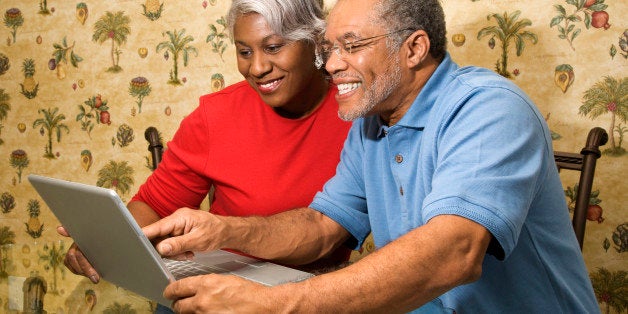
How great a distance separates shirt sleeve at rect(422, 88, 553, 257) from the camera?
915 mm

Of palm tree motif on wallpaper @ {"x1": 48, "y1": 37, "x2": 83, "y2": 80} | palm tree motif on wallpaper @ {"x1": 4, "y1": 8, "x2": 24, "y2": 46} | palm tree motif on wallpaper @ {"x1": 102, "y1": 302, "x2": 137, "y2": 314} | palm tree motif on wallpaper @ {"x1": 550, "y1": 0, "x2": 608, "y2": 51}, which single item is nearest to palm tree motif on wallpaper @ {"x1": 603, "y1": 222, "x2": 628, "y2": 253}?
palm tree motif on wallpaper @ {"x1": 550, "y1": 0, "x2": 608, "y2": 51}

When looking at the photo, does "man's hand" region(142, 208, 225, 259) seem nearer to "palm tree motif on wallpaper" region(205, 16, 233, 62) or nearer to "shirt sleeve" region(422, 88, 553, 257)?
"shirt sleeve" region(422, 88, 553, 257)

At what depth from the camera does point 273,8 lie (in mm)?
1546

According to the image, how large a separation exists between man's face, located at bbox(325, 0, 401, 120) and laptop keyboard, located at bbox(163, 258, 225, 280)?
403 millimetres

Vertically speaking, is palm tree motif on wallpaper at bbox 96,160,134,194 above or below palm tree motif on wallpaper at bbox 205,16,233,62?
below

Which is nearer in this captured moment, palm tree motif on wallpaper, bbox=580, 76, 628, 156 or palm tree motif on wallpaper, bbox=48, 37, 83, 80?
palm tree motif on wallpaper, bbox=580, 76, 628, 156

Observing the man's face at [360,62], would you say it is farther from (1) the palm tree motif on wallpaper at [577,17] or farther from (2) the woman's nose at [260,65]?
(1) the palm tree motif on wallpaper at [577,17]

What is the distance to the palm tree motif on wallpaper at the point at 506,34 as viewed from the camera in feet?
6.26

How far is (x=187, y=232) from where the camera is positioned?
4.26ft

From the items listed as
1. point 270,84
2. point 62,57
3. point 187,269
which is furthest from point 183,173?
point 62,57

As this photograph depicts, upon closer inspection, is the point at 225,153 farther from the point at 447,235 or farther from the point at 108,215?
the point at 447,235

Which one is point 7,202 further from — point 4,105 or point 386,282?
point 386,282

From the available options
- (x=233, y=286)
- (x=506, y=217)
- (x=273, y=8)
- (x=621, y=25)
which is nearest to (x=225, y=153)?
(x=273, y=8)

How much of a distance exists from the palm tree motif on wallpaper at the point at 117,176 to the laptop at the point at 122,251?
124 centimetres
